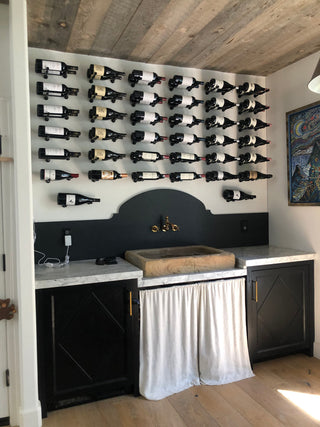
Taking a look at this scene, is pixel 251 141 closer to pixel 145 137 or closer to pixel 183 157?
pixel 183 157

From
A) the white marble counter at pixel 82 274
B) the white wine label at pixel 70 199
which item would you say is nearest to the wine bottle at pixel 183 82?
the white wine label at pixel 70 199

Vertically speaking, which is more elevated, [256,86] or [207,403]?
[256,86]

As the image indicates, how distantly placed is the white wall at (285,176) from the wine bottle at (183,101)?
0.92 m

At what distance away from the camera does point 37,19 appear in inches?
90.0

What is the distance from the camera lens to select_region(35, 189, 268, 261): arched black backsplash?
2852mm

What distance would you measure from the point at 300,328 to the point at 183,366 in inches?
47.5

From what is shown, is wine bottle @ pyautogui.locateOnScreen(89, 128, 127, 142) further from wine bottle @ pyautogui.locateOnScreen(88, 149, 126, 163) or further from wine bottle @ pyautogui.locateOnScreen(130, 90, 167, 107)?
wine bottle @ pyautogui.locateOnScreen(130, 90, 167, 107)

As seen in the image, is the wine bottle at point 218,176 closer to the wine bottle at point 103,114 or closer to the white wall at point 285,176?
the white wall at point 285,176

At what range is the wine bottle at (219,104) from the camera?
3252mm

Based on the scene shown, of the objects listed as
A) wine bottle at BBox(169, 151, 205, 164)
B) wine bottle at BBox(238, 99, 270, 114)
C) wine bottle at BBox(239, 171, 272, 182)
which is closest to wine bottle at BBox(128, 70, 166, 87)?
wine bottle at BBox(169, 151, 205, 164)

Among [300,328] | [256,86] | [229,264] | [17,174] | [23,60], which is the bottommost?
[300,328]

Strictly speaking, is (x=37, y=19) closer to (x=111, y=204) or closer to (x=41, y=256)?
(x=111, y=204)

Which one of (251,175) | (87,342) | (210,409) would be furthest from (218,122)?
(210,409)

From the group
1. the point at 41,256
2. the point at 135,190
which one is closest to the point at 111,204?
the point at 135,190
